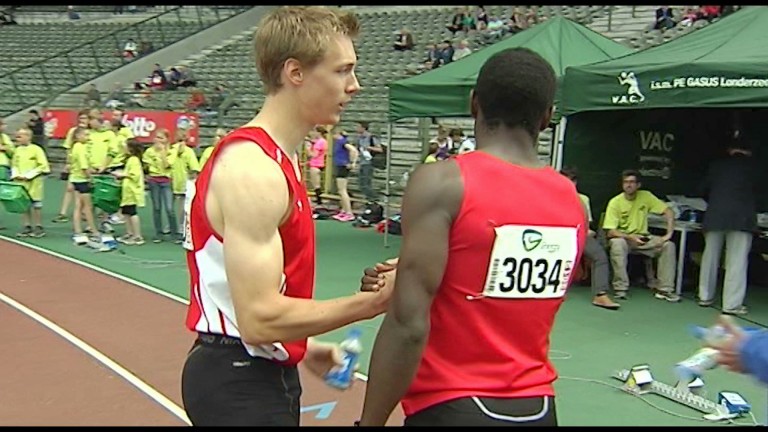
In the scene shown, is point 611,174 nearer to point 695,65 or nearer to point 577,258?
point 695,65

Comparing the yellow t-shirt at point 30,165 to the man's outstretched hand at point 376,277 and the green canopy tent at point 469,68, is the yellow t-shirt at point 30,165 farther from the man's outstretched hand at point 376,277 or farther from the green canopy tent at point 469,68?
the man's outstretched hand at point 376,277

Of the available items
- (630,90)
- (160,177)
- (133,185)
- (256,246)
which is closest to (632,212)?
(630,90)

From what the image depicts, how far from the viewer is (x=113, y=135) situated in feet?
44.8

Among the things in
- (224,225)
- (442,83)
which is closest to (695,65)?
(442,83)

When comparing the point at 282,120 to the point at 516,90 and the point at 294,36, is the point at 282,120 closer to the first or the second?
the point at 294,36

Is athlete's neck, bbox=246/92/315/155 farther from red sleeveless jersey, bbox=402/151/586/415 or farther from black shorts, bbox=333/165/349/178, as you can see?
black shorts, bbox=333/165/349/178

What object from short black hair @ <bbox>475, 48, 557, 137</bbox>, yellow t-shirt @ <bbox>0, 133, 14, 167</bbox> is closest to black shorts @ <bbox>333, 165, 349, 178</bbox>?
yellow t-shirt @ <bbox>0, 133, 14, 167</bbox>

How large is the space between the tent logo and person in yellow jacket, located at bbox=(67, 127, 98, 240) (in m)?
7.96

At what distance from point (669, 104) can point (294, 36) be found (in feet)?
24.1

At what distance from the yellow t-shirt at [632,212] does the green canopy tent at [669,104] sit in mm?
1083

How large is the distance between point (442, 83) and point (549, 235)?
8.95 metres

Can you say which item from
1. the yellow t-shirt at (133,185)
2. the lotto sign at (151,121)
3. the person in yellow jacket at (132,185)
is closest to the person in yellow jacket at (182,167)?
the person in yellow jacket at (132,185)

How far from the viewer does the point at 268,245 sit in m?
2.22

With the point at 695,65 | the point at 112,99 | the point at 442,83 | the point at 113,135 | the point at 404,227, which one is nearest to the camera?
the point at 404,227
